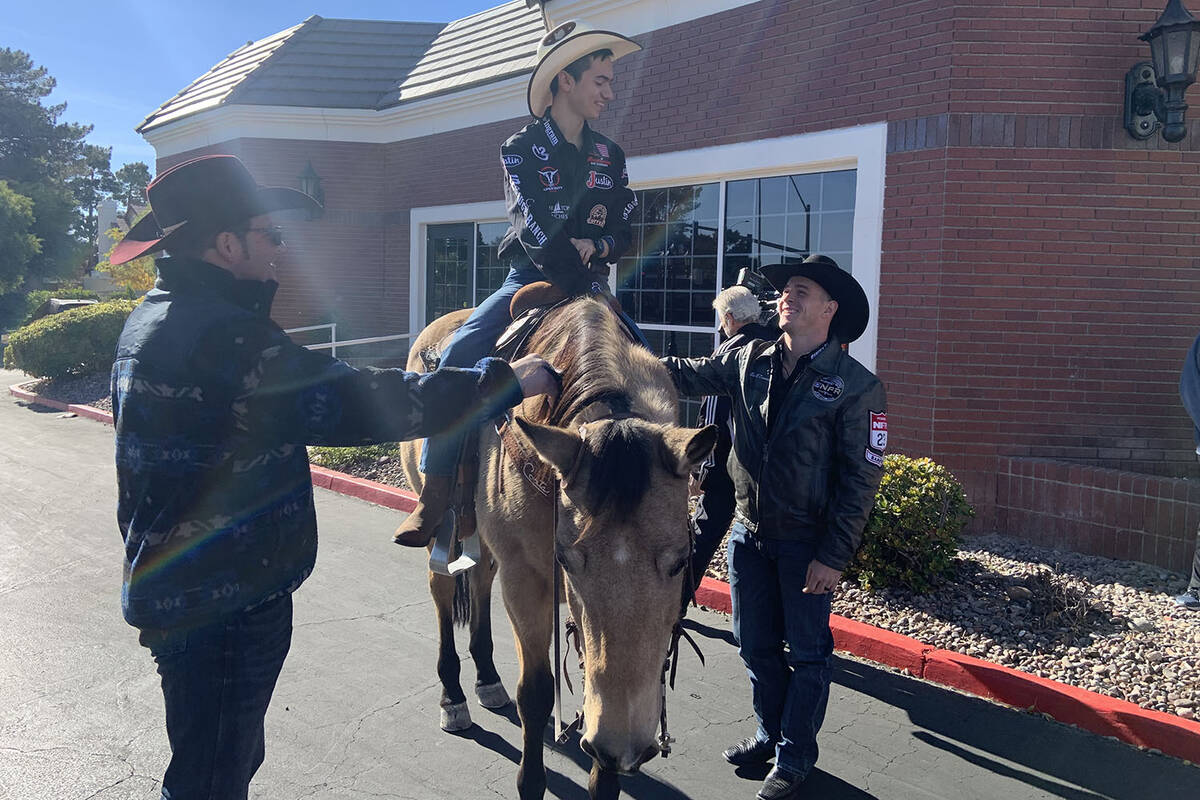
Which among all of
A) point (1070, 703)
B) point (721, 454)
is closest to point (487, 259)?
point (721, 454)

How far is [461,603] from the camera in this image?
4223 mm

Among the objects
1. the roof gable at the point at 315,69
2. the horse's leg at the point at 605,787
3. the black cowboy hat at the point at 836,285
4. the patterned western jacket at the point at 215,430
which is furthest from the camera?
the roof gable at the point at 315,69

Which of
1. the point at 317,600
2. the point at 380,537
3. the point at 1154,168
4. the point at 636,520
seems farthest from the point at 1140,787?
the point at 380,537

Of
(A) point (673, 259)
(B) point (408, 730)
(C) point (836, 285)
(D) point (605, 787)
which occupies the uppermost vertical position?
(A) point (673, 259)

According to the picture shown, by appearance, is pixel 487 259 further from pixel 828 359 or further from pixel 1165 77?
pixel 828 359

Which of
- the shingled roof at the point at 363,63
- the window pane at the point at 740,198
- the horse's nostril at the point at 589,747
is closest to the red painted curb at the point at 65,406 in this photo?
the shingled roof at the point at 363,63

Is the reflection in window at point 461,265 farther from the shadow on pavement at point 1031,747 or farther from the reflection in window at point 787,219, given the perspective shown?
the shadow on pavement at point 1031,747

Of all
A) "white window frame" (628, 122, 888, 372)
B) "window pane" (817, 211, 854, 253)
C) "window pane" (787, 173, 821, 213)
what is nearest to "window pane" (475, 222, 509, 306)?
"white window frame" (628, 122, 888, 372)

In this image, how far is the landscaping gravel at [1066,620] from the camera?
4.12 metres

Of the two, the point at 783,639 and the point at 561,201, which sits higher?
the point at 561,201

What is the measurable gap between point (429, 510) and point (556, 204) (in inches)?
61.3

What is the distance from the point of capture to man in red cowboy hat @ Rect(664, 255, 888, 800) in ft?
10.7

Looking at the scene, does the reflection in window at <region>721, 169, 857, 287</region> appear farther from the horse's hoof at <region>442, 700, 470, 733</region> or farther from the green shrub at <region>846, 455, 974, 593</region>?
the horse's hoof at <region>442, 700, 470, 733</region>

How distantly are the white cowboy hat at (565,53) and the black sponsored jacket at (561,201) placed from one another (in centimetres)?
12
